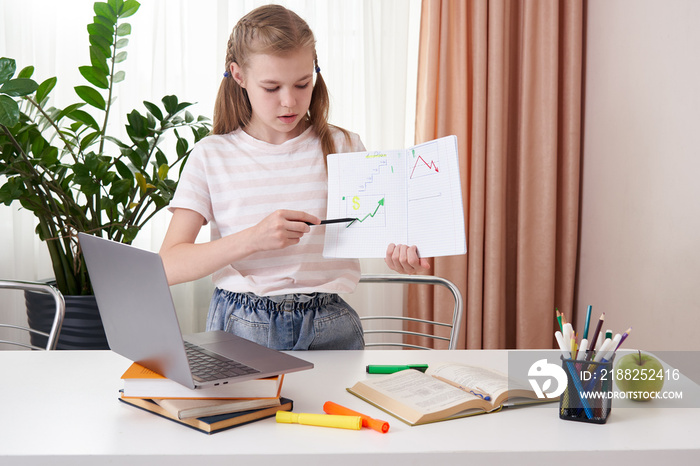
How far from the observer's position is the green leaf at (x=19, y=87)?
1811 millimetres

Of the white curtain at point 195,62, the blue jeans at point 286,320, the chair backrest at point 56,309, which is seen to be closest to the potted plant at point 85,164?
the white curtain at point 195,62

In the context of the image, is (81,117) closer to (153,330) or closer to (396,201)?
(396,201)

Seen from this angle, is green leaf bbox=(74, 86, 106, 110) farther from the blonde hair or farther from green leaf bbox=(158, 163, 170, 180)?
the blonde hair

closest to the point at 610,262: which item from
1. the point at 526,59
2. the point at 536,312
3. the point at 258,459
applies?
the point at 536,312

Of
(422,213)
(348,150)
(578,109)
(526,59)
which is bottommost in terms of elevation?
(422,213)

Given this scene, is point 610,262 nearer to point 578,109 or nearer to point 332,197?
point 578,109

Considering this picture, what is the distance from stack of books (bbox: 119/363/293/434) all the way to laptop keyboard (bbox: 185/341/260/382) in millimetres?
25

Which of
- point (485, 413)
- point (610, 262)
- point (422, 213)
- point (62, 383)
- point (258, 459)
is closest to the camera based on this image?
point (258, 459)

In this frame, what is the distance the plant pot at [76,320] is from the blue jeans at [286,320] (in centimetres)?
98

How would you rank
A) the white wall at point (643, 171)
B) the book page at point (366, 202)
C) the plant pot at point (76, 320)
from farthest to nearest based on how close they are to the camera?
the plant pot at point (76, 320)
the white wall at point (643, 171)
the book page at point (366, 202)

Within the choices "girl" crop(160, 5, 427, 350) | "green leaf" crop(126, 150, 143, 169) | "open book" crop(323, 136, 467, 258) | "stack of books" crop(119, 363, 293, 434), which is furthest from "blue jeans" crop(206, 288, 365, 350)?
"green leaf" crop(126, 150, 143, 169)

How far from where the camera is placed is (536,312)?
257cm

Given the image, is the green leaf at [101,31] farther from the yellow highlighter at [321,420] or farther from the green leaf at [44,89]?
the yellow highlighter at [321,420]

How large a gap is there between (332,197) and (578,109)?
5.13 ft
